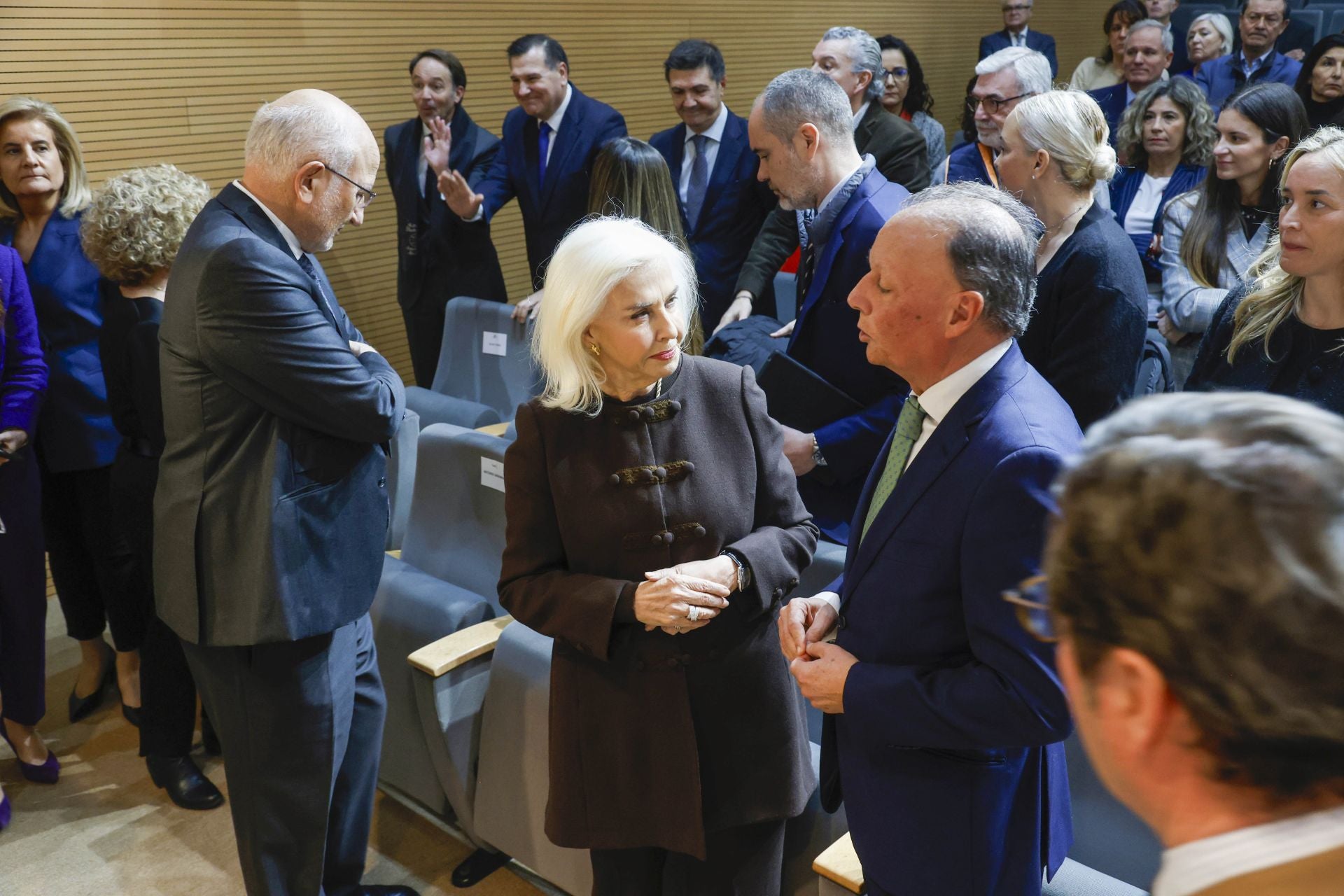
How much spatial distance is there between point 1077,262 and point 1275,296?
1.25ft

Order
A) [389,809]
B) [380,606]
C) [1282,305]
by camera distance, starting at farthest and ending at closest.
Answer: [389,809] → [380,606] → [1282,305]

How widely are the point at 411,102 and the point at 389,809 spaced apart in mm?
3830

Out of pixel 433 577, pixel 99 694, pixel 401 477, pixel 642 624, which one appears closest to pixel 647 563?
pixel 642 624

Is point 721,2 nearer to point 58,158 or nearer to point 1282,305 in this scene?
point 58,158

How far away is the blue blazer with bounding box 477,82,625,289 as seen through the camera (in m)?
4.32

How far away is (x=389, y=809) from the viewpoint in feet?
9.51

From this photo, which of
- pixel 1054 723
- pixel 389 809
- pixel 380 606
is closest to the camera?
pixel 1054 723

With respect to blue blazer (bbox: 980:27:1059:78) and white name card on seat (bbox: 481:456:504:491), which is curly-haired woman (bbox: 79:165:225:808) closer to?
white name card on seat (bbox: 481:456:504:491)

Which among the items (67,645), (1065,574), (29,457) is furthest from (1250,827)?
(67,645)

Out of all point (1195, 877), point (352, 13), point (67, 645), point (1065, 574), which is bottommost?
point (67, 645)

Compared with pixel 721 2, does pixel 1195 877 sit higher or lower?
→ lower

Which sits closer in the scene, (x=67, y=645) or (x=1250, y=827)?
(x=1250, y=827)

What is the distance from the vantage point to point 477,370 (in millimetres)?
4121

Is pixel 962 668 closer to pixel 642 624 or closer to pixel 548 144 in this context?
pixel 642 624
